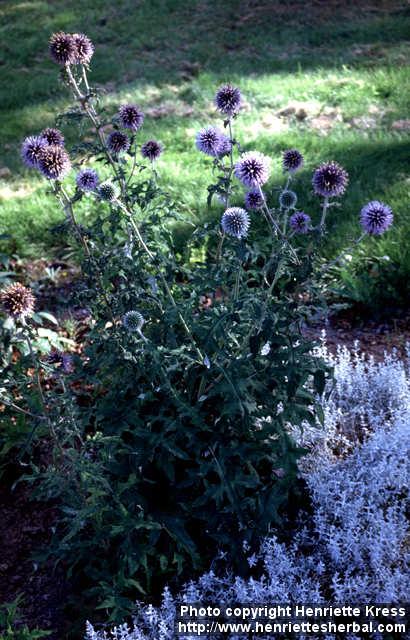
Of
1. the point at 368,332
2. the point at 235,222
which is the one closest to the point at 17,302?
the point at 235,222

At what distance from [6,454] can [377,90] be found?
18.6 feet

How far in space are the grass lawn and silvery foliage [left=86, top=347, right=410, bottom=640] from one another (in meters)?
1.72

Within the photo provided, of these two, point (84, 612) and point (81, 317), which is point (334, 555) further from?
point (81, 317)

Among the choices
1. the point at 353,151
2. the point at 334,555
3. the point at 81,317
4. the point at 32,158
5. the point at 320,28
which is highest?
the point at 320,28

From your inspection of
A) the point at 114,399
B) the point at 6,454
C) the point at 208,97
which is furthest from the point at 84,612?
the point at 208,97

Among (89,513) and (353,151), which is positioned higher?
(353,151)

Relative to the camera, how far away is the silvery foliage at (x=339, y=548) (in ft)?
8.10

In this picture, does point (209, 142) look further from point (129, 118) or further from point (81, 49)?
point (81, 49)

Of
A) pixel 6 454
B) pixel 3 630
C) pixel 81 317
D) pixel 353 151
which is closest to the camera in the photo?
pixel 3 630

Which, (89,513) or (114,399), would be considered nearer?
(89,513)

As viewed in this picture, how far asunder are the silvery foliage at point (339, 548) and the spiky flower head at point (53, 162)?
4.40 ft

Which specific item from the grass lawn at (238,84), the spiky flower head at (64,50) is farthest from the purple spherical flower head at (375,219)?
the grass lawn at (238,84)

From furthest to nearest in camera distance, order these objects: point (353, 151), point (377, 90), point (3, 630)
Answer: point (377, 90) < point (353, 151) < point (3, 630)

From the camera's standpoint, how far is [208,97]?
756cm
